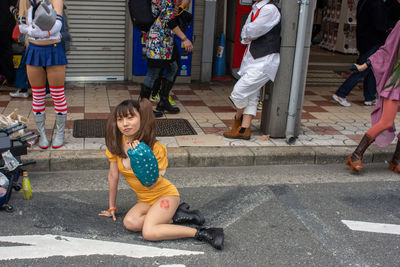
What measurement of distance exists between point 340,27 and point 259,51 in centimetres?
752

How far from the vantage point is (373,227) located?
148 inches

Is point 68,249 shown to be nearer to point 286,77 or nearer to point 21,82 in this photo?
point 286,77

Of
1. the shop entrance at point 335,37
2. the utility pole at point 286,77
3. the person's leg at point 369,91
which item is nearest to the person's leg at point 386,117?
the utility pole at point 286,77

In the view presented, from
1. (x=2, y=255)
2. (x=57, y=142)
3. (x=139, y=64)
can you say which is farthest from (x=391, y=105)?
(x=139, y=64)

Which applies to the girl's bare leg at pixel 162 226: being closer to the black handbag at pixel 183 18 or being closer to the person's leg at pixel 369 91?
the black handbag at pixel 183 18

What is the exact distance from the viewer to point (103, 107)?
22.1 feet

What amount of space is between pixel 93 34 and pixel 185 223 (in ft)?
18.6

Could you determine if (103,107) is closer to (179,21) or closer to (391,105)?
(179,21)

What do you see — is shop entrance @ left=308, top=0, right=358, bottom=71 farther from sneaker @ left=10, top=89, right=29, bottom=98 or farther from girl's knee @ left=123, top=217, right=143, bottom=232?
girl's knee @ left=123, top=217, right=143, bottom=232

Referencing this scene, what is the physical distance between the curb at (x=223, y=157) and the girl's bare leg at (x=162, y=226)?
1503 mm

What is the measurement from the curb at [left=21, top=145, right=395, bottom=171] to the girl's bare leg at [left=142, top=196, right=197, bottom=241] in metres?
1.50

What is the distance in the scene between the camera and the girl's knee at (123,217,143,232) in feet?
11.3

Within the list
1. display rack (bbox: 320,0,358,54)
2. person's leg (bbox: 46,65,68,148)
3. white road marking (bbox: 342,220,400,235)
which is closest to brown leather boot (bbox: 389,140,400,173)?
white road marking (bbox: 342,220,400,235)

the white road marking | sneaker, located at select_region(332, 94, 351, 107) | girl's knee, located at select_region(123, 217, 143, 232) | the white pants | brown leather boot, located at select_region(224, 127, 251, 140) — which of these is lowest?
the white road marking
